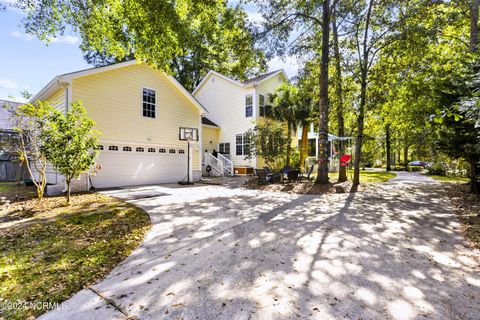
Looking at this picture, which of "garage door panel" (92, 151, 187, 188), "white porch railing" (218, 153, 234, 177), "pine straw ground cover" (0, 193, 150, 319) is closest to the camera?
"pine straw ground cover" (0, 193, 150, 319)

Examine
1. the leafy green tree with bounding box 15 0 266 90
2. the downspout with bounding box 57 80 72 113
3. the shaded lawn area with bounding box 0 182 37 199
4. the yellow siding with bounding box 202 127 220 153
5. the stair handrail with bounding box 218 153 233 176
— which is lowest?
the shaded lawn area with bounding box 0 182 37 199

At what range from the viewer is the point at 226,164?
58.4 feet

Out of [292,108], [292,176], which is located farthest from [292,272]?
[292,108]

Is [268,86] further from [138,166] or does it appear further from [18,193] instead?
[18,193]

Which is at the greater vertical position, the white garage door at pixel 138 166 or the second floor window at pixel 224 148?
the second floor window at pixel 224 148

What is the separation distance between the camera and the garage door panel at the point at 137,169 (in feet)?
35.4

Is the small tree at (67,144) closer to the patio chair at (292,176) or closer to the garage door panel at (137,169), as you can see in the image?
the garage door panel at (137,169)

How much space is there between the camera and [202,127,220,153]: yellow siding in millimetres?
18406

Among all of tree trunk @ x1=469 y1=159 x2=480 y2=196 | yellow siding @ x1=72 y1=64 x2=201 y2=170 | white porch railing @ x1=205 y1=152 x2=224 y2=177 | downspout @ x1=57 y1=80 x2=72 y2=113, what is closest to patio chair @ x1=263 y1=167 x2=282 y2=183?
yellow siding @ x1=72 y1=64 x2=201 y2=170

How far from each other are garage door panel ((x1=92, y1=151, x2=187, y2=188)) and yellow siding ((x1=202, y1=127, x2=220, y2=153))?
Answer: 462cm

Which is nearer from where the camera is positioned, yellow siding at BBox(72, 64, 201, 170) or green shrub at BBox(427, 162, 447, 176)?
yellow siding at BBox(72, 64, 201, 170)

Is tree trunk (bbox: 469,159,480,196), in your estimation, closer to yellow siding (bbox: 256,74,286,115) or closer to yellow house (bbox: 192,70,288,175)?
yellow house (bbox: 192,70,288,175)

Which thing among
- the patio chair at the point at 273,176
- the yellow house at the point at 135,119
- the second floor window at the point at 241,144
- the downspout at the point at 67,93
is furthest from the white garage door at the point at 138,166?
the patio chair at the point at 273,176

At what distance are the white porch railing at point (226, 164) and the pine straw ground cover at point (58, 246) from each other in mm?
10761
